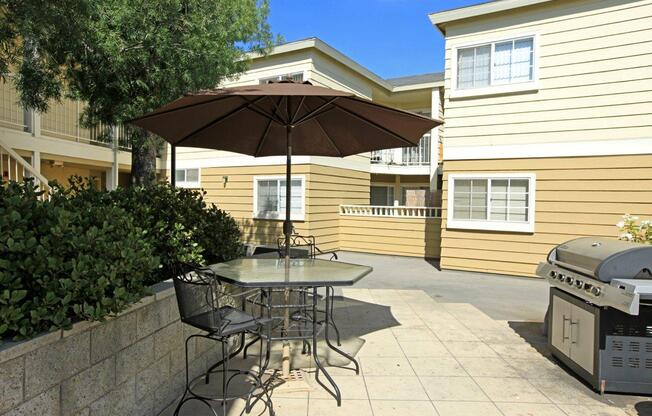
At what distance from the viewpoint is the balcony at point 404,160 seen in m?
14.7

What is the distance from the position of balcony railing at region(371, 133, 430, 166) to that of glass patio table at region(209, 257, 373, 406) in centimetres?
1116

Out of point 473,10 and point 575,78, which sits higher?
point 473,10

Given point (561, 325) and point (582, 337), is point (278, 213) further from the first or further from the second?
point (582, 337)

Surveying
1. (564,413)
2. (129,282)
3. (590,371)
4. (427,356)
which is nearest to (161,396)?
(129,282)

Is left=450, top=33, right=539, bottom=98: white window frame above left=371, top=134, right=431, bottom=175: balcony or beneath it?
above

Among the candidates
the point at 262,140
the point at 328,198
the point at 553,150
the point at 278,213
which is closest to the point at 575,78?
the point at 553,150

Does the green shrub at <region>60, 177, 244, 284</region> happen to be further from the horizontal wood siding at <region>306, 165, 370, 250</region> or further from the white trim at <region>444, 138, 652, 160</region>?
the horizontal wood siding at <region>306, 165, 370, 250</region>

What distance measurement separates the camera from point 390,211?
12055mm

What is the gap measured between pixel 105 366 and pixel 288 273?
60.1 inches

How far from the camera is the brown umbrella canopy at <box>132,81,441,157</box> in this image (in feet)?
10.1

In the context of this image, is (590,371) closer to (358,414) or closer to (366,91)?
(358,414)

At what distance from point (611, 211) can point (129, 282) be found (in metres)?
8.53

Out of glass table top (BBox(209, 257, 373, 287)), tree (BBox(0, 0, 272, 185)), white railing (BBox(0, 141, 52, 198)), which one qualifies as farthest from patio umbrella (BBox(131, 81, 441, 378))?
white railing (BBox(0, 141, 52, 198))

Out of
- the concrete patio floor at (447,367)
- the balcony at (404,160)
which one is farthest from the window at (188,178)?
the concrete patio floor at (447,367)
